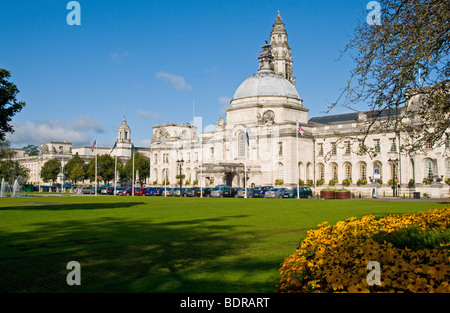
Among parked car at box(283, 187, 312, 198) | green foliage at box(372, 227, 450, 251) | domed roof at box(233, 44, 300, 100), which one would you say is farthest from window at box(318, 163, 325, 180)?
green foliage at box(372, 227, 450, 251)

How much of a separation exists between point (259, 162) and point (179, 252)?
70.5 meters

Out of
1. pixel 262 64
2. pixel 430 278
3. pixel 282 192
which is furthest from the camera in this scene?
pixel 262 64

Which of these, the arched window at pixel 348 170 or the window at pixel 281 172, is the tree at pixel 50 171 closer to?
the window at pixel 281 172

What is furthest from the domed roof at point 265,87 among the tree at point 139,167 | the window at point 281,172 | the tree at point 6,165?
the tree at point 6,165

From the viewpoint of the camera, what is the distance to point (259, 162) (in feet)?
271

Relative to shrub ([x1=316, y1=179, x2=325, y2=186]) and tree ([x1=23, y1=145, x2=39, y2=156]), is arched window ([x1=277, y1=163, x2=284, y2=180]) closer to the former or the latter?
shrub ([x1=316, y1=179, x2=325, y2=186])

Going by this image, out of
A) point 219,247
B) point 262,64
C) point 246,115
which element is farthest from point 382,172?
point 219,247

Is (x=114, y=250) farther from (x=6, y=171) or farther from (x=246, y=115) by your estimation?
(x=6, y=171)

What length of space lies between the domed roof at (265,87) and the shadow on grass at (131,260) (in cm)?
7088

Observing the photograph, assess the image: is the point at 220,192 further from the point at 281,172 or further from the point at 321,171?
the point at 321,171

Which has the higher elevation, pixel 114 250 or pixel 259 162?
pixel 259 162

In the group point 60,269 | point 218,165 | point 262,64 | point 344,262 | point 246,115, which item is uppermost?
point 262,64

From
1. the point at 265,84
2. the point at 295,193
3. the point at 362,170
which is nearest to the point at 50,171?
the point at 265,84

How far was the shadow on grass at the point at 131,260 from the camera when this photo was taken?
8797 mm
